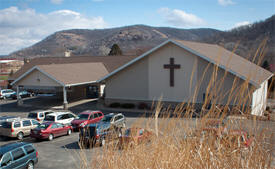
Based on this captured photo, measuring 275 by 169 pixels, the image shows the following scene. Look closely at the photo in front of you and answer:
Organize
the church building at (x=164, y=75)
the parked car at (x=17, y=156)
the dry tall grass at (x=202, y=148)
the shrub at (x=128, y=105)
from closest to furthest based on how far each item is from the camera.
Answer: the dry tall grass at (x=202, y=148) → the parked car at (x=17, y=156) → the church building at (x=164, y=75) → the shrub at (x=128, y=105)

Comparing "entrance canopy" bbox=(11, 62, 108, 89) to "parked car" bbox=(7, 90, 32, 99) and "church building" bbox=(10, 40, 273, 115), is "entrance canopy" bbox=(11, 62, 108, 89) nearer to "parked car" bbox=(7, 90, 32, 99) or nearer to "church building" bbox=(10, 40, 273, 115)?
"church building" bbox=(10, 40, 273, 115)

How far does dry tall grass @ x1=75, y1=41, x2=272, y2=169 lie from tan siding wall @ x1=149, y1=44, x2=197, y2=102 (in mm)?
21979

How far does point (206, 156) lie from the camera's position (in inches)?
145

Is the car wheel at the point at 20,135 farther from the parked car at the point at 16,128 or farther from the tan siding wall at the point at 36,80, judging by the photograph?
the tan siding wall at the point at 36,80

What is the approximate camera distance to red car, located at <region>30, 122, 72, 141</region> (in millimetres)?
17328

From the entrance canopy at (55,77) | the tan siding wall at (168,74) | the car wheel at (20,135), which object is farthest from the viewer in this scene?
the entrance canopy at (55,77)

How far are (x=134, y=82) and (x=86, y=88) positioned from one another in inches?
439

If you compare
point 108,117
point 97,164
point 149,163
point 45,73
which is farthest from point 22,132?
point 149,163

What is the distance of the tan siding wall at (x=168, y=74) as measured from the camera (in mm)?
26375

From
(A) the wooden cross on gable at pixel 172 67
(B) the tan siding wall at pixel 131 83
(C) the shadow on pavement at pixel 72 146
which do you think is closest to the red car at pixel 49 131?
(C) the shadow on pavement at pixel 72 146

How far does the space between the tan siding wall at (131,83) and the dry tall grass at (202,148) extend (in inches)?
957

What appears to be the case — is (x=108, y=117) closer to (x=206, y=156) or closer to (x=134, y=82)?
(x=134, y=82)

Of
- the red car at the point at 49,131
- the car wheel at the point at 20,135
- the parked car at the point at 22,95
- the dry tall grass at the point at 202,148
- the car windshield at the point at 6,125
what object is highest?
the dry tall grass at the point at 202,148

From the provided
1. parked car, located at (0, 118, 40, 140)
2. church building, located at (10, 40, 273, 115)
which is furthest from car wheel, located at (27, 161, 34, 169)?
church building, located at (10, 40, 273, 115)
